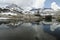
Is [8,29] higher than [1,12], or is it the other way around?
[1,12]

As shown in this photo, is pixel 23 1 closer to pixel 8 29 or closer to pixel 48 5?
pixel 48 5

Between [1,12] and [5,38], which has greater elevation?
[1,12]

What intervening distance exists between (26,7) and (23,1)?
0.18 m

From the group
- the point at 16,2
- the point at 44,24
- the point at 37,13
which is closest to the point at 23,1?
the point at 16,2

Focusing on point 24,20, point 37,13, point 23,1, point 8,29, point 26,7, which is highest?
point 23,1

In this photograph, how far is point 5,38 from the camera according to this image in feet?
8.61

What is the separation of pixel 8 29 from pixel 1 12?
478 millimetres

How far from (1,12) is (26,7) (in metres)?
0.66

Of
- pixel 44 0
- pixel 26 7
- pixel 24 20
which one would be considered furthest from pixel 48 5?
pixel 24 20

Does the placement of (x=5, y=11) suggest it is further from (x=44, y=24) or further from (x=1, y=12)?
(x=44, y=24)

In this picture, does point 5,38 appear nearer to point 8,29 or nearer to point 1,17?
point 8,29

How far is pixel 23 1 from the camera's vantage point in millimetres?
2623

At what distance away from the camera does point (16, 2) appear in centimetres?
261

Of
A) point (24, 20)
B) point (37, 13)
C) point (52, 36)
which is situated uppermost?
point (37, 13)
